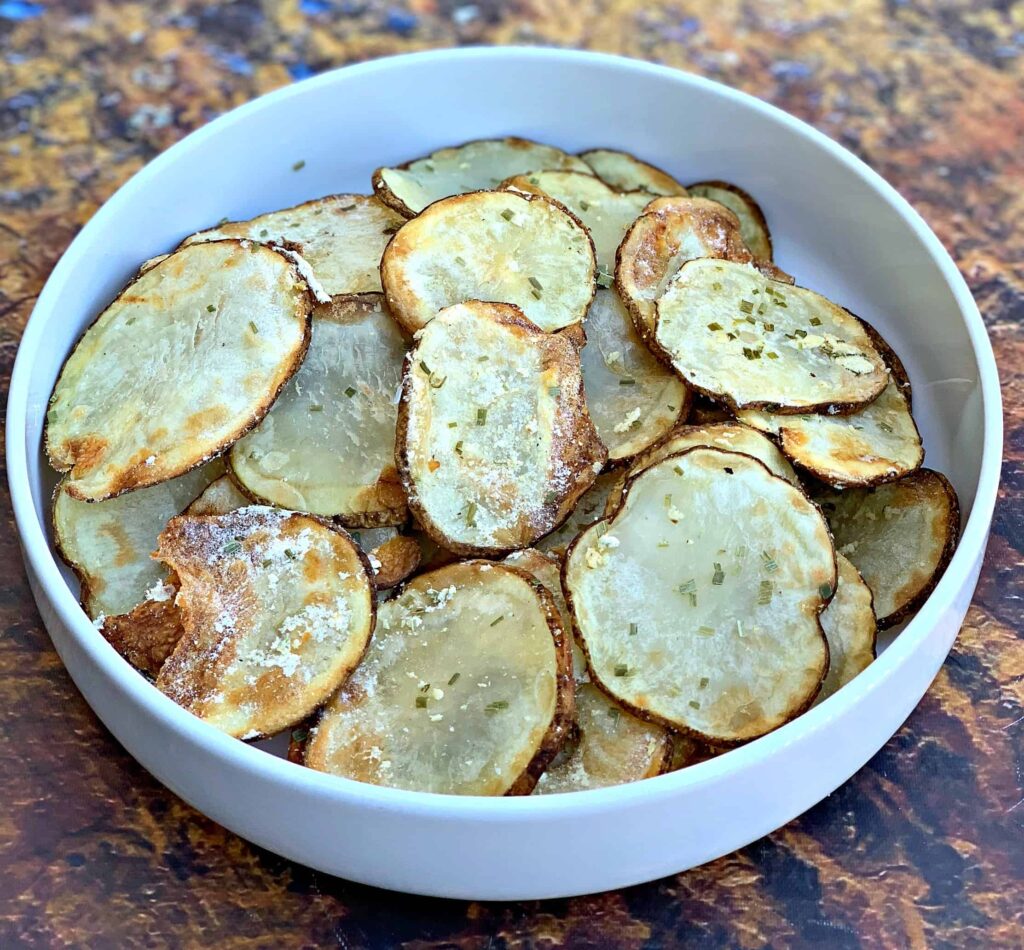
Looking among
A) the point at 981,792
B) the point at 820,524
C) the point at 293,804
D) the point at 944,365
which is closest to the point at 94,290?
the point at 293,804

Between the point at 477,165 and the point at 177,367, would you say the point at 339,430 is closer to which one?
the point at 177,367

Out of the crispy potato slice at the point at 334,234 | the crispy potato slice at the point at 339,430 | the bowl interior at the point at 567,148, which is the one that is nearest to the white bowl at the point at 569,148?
the bowl interior at the point at 567,148

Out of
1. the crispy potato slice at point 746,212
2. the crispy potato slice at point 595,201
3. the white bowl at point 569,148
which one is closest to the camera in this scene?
the white bowl at point 569,148

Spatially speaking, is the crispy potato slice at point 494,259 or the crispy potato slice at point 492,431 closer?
the crispy potato slice at point 492,431

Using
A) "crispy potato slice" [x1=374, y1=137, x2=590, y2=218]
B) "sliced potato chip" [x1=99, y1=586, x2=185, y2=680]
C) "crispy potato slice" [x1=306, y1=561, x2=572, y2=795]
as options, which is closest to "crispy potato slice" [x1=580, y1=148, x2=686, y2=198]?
"crispy potato slice" [x1=374, y1=137, x2=590, y2=218]

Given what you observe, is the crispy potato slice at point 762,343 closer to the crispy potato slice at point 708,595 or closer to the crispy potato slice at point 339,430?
the crispy potato slice at point 708,595

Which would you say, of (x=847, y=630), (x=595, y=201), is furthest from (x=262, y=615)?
(x=595, y=201)

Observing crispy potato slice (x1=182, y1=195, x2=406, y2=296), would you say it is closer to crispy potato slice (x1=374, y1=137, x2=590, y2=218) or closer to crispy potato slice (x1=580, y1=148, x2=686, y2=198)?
crispy potato slice (x1=374, y1=137, x2=590, y2=218)
